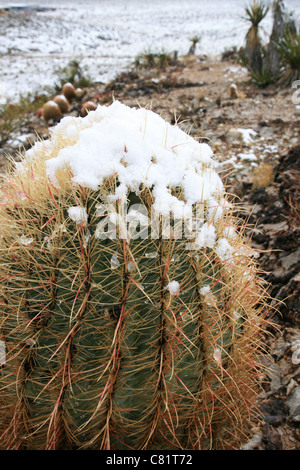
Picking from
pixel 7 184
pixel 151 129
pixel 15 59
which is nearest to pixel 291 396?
pixel 151 129

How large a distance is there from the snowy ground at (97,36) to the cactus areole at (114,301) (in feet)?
28.2

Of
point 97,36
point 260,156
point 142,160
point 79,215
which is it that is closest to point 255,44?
point 260,156

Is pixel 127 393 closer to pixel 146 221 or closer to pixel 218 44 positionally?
pixel 146 221

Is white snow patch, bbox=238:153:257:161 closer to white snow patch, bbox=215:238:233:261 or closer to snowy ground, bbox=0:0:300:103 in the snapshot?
white snow patch, bbox=215:238:233:261

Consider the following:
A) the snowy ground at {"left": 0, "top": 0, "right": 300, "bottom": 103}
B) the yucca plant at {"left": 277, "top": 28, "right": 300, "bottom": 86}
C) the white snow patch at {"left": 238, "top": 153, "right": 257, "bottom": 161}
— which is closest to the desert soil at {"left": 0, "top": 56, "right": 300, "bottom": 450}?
the white snow patch at {"left": 238, "top": 153, "right": 257, "bottom": 161}

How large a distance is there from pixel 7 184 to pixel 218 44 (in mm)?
17189

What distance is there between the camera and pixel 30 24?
22141mm

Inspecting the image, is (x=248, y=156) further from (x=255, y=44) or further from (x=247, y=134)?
(x=255, y=44)

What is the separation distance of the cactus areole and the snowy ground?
338 inches

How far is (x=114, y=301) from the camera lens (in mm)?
1381

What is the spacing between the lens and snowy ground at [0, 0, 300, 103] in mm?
12547

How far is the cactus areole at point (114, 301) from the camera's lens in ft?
4.54

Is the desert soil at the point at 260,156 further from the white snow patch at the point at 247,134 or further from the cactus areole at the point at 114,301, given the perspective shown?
the cactus areole at the point at 114,301

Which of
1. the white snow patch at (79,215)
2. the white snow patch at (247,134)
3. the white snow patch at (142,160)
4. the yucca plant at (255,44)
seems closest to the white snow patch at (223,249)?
the white snow patch at (142,160)
